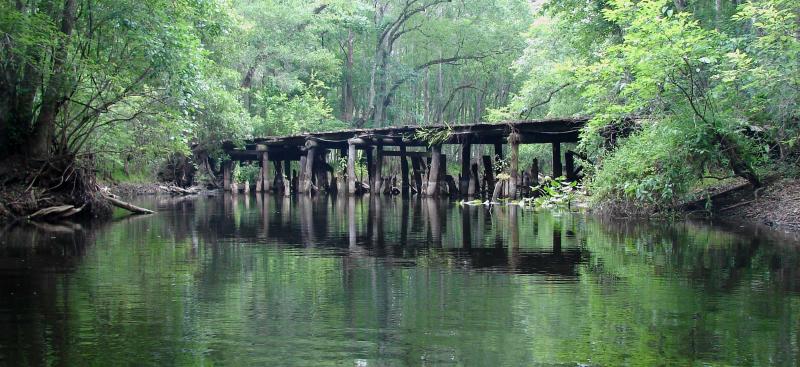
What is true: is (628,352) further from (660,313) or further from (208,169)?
(208,169)

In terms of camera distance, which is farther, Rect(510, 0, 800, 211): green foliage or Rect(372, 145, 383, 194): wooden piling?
Rect(372, 145, 383, 194): wooden piling

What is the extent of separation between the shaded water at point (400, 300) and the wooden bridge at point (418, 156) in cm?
1361

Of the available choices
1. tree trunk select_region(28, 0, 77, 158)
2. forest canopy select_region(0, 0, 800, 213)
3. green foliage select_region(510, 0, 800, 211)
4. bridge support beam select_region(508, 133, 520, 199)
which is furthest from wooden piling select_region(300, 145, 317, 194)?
green foliage select_region(510, 0, 800, 211)

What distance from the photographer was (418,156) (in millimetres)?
35094

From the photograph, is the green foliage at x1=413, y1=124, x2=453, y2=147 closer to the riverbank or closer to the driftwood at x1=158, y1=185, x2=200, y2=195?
the riverbank

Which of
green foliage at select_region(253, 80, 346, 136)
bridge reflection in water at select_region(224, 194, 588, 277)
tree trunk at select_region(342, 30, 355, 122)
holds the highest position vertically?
tree trunk at select_region(342, 30, 355, 122)

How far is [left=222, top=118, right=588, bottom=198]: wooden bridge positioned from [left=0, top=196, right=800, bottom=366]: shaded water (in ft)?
44.6

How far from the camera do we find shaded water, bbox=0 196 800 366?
17.0ft

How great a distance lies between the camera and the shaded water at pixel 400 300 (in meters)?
5.17

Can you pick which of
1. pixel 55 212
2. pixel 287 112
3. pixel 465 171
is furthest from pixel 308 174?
pixel 55 212

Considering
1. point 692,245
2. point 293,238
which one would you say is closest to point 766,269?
point 692,245

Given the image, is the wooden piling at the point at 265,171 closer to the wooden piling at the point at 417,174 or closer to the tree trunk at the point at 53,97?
the wooden piling at the point at 417,174

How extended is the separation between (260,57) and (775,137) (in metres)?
31.8

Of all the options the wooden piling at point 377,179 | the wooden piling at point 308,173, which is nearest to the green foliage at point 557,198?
the wooden piling at point 377,179
